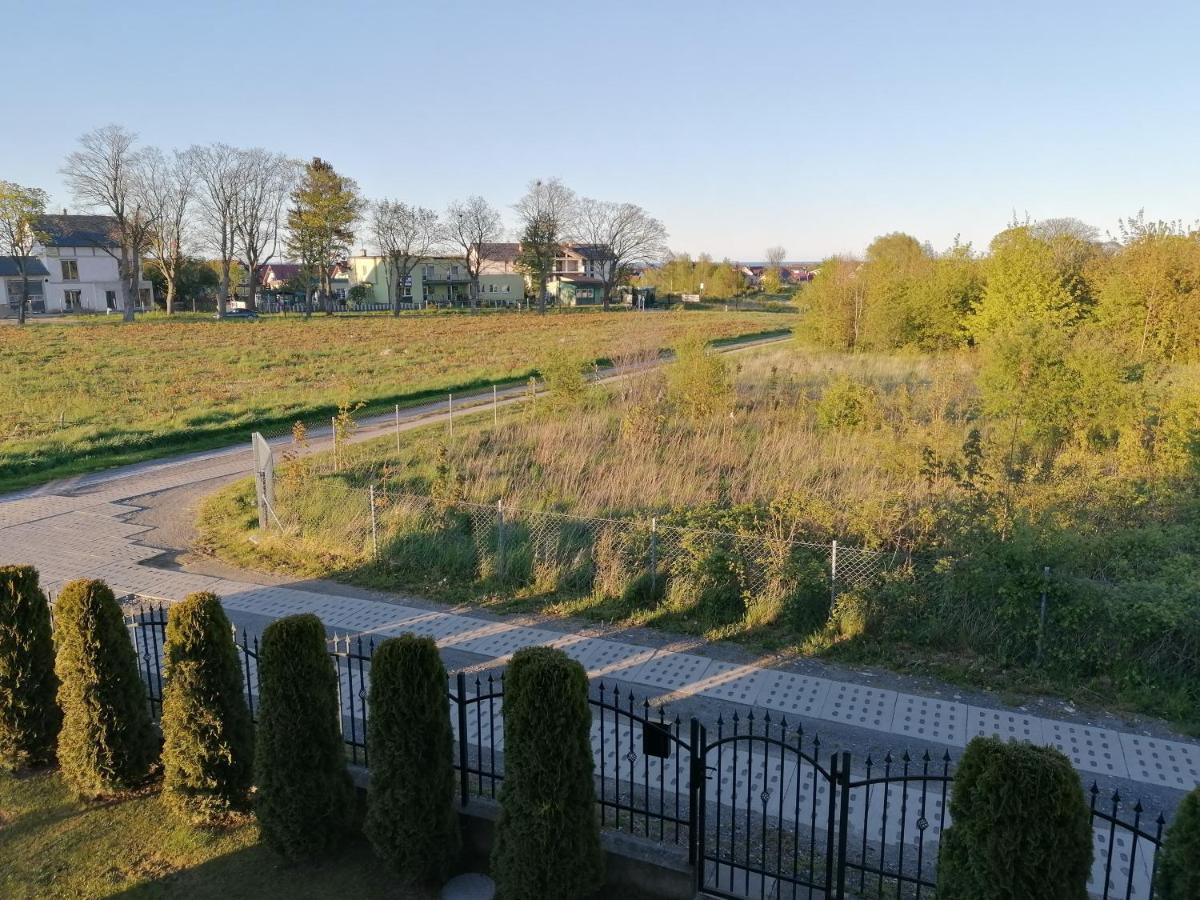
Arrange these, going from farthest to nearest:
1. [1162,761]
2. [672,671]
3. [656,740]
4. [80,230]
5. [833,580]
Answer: [80,230] → [833,580] → [672,671] → [1162,761] → [656,740]

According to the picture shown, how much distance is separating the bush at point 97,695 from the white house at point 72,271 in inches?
2991

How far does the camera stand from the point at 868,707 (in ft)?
25.5

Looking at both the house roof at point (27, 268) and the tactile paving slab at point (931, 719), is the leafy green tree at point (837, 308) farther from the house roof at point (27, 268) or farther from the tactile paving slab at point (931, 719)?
the house roof at point (27, 268)

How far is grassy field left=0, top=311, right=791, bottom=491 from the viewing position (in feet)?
67.6

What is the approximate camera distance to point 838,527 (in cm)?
1092

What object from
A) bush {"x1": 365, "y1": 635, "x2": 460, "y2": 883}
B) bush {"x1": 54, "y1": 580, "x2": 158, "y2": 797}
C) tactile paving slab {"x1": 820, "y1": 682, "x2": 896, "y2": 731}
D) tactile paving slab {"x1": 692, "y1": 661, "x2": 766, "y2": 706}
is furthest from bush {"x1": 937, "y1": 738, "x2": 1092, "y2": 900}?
bush {"x1": 54, "y1": 580, "x2": 158, "y2": 797}

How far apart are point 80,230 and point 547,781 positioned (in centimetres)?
9013

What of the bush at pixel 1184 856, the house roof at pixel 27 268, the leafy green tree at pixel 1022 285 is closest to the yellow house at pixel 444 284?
the house roof at pixel 27 268

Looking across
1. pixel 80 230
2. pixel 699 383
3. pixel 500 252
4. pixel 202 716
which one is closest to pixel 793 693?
pixel 202 716

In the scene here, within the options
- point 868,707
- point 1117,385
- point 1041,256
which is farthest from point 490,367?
point 868,707

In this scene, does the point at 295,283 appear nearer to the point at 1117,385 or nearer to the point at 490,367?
the point at 490,367

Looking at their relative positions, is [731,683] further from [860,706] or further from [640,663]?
[860,706]

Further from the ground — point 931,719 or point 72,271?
point 72,271

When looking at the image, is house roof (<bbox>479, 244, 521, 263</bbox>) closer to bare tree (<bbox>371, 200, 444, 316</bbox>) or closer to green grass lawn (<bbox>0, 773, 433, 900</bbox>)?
bare tree (<bbox>371, 200, 444, 316</bbox>)
